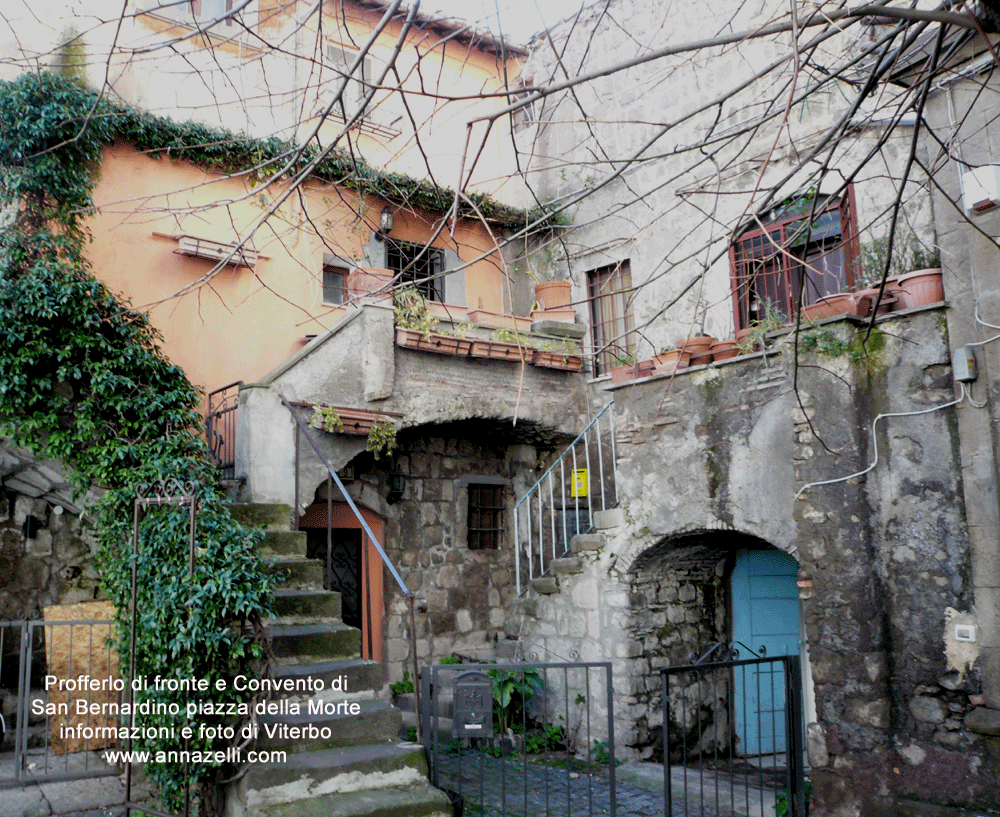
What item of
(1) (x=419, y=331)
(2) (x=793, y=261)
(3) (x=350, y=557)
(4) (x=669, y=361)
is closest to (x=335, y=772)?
(4) (x=669, y=361)

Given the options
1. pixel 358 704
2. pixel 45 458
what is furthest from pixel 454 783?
pixel 45 458

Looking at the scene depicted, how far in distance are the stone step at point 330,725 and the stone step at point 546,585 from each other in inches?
107

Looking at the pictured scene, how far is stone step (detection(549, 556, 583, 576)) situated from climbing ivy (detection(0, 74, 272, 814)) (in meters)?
3.06

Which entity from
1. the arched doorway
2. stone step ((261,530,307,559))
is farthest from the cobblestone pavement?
the arched doorway

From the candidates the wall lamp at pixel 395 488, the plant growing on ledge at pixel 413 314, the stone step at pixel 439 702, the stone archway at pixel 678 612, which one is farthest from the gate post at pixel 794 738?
the wall lamp at pixel 395 488

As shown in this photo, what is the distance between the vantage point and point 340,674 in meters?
5.22

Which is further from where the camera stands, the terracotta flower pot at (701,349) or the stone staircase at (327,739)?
the terracotta flower pot at (701,349)

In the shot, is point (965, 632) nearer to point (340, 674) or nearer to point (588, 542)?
point (588, 542)

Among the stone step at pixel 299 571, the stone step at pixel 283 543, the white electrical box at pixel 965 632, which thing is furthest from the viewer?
the stone step at pixel 283 543

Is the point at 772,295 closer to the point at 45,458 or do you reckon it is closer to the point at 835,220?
the point at 835,220

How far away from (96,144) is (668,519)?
247 inches

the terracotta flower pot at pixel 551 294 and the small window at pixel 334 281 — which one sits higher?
the small window at pixel 334 281

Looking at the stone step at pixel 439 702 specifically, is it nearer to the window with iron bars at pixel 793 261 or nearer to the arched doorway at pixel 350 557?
the arched doorway at pixel 350 557

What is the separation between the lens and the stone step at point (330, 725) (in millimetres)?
4727
